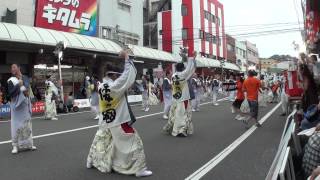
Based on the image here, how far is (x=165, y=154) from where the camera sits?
923cm

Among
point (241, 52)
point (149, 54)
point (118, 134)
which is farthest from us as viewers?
point (241, 52)

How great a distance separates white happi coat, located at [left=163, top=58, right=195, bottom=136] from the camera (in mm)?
11922

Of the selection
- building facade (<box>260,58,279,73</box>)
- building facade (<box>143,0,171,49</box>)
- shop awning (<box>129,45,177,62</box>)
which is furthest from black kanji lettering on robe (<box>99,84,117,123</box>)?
building facade (<box>143,0,171,49</box>)

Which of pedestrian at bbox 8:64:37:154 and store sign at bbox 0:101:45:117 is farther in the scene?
store sign at bbox 0:101:45:117

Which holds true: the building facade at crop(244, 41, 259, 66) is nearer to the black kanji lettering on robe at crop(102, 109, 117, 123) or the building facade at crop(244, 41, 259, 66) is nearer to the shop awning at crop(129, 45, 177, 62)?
the shop awning at crop(129, 45, 177, 62)

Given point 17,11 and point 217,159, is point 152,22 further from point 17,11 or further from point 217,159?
point 217,159

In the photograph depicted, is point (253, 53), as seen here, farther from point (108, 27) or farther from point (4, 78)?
point (4, 78)

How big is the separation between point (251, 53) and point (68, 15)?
78166 mm

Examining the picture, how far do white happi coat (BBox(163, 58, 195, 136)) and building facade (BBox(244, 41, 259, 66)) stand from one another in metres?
81.2

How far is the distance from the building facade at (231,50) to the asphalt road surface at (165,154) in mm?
62367

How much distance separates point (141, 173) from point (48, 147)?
379 cm

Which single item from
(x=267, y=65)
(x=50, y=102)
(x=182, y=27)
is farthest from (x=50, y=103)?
(x=267, y=65)

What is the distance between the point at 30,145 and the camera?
1002 centimetres

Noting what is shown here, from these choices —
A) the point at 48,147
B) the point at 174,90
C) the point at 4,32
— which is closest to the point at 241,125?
the point at 174,90
